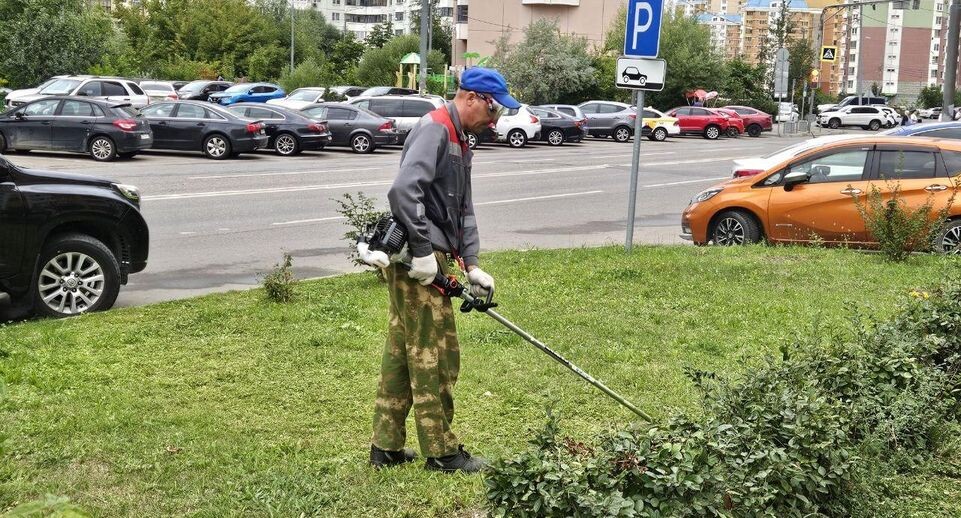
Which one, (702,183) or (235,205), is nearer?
(235,205)

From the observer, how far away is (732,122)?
4978 cm

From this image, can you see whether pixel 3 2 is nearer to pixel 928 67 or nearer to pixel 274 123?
pixel 274 123

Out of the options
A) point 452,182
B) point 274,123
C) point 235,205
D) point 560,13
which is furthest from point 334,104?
point 560,13

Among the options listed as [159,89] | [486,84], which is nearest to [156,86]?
[159,89]

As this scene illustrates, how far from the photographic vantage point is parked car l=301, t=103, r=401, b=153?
30.7 m

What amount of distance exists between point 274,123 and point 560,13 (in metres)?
58.4

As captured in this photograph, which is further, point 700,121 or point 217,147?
point 700,121

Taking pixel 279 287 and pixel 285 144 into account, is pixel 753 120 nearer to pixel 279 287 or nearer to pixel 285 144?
pixel 285 144

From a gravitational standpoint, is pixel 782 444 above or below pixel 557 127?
below

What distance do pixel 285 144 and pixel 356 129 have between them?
2509mm

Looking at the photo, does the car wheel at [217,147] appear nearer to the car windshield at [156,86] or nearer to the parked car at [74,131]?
the parked car at [74,131]

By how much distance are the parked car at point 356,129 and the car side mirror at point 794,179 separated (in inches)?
758

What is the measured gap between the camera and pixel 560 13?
8400cm

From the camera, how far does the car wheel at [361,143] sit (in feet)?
101
